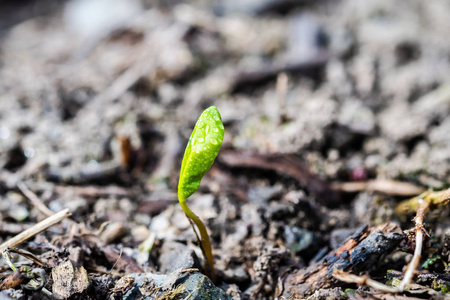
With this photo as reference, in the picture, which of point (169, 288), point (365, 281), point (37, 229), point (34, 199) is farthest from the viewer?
point (34, 199)

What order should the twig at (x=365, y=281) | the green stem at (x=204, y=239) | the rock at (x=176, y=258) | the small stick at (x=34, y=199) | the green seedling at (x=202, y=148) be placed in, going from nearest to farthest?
the twig at (x=365, y=281) < the green seedling at (x=202, y=148) < the green stem at (x=204, y=239) < the rock at (x=176, y=258) < the small stick at (x=34, y=199)

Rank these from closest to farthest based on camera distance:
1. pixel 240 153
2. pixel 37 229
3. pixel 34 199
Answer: pixel 37 229, pixel 34 199, pixel 240 153

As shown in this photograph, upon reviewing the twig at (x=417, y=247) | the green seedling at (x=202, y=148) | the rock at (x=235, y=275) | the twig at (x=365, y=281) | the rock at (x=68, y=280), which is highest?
the green seedling at (x=202, y=148)

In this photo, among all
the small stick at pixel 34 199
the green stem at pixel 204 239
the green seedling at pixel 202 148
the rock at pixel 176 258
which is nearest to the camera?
the green seedling at pixel 202 148

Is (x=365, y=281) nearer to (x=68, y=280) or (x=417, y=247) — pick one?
(x=417, y=247)

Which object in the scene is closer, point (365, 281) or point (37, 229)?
point (365, 281)

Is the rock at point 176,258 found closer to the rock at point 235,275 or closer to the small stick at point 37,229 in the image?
the rock at point 235,275

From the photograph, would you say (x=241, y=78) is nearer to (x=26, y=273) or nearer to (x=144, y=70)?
(x=144, y=70)

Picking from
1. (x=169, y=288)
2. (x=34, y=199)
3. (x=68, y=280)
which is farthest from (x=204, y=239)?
(x=34, y=199)

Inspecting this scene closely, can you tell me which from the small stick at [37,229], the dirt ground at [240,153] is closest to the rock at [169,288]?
the dirt ground at [240,153]

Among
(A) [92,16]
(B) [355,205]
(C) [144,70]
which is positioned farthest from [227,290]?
(A) [92,16]
